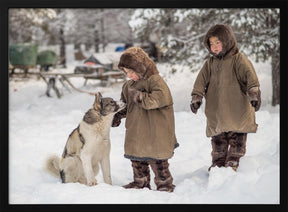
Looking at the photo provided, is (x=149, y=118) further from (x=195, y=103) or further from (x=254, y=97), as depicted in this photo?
(x=254, y=97)

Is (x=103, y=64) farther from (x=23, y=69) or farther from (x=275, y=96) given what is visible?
(x=275, y=96)

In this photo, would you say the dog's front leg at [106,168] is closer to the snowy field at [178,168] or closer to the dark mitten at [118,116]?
the snowy field at [178,168]

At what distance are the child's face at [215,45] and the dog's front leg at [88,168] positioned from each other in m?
1.28

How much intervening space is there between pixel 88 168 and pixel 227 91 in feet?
4.05

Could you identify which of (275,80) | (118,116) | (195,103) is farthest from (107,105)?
(275,80)

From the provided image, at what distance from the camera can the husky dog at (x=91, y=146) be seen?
9.69ft

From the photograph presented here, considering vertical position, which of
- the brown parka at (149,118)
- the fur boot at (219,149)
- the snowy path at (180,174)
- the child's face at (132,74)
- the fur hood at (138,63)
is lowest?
the snowy path at (180,174)

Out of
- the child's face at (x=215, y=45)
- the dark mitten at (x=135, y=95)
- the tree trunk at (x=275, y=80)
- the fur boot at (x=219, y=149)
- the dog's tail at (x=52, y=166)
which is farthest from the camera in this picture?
the tree trunk at (x=275, y=80)

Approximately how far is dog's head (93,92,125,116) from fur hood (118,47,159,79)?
269mm

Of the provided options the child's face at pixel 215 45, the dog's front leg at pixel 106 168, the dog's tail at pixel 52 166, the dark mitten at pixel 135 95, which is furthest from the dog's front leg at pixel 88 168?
the child's face at pixel 215 45

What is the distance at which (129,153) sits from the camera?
9.74 ft

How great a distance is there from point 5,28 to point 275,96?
416cm

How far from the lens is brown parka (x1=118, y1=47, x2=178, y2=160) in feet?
9.41
